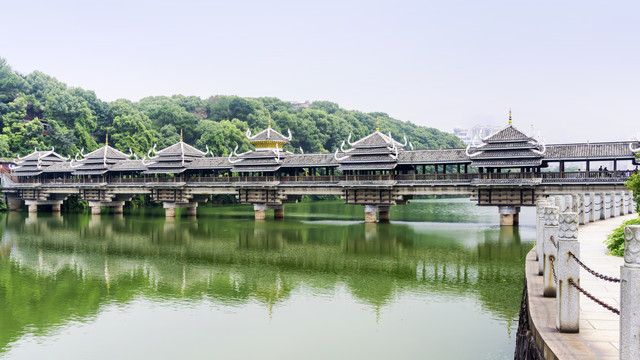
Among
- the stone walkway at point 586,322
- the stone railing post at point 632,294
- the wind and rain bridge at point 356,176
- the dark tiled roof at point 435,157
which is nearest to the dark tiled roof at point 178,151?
the wind and rain bridge at point 356,176

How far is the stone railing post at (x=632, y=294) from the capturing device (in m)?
5.04

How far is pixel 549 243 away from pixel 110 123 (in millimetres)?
70963

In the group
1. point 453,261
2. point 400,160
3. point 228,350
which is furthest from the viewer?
point 400,160

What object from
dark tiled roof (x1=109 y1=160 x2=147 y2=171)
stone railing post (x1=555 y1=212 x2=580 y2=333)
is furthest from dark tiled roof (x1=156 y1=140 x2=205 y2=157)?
stone railing post (x1=555 y1=212 x2=580 y2=333)

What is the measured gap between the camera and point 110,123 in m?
71.6

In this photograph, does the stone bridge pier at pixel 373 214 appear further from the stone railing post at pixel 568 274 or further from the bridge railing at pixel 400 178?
the stone railing post at pixel 568 274

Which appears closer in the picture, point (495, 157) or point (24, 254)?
point (24, 254)

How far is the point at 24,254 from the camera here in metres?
26.1

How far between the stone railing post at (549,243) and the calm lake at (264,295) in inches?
91.1

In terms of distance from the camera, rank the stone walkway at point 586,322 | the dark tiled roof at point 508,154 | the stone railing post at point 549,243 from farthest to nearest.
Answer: the dark tiled roof at point 508,154, the stone railing post at point 549,243, the stone walkway at point 586,322

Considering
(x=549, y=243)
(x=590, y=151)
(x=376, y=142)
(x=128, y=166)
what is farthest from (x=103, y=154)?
(x=549, y=243)

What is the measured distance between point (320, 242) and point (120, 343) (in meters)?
17.0

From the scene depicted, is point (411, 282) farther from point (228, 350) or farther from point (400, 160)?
point (400, 160)

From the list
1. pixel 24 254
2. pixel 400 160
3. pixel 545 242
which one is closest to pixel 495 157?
pixel 400 160
